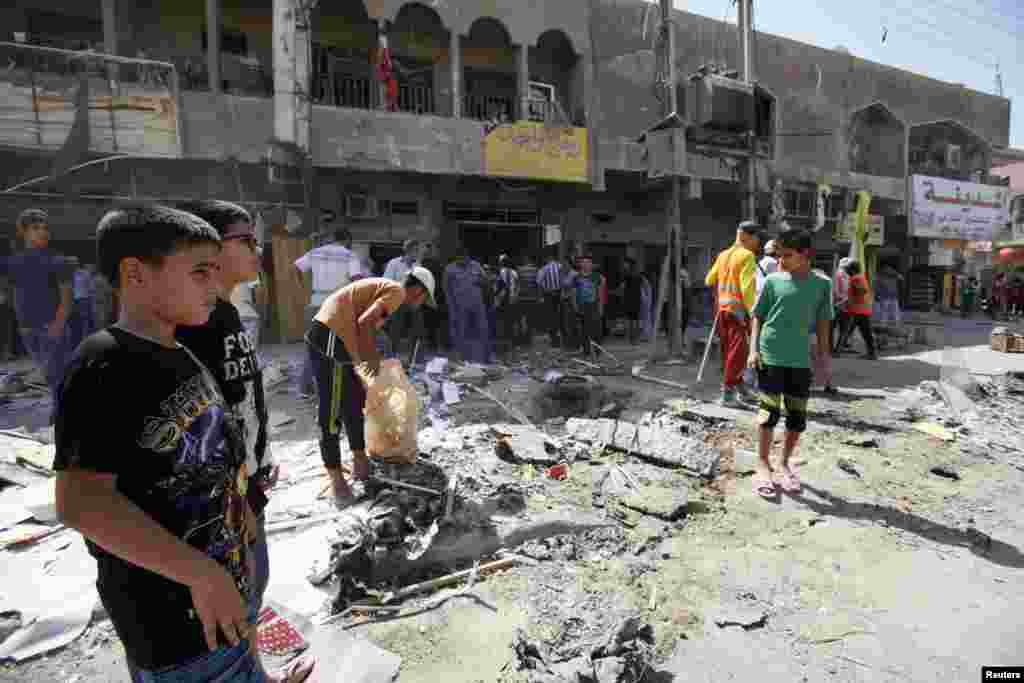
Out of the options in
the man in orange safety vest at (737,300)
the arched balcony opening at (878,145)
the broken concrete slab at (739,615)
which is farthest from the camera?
the arched balcony opening at (878,145)

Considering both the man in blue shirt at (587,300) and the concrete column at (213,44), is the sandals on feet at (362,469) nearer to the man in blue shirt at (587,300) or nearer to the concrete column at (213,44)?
the man in blue shirt at (587,300)

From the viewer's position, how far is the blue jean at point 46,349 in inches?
191

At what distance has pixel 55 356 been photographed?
4.97 meters

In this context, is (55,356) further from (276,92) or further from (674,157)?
(674,157)

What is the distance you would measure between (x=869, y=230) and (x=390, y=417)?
64.8 ft

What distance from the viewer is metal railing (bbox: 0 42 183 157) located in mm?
8016

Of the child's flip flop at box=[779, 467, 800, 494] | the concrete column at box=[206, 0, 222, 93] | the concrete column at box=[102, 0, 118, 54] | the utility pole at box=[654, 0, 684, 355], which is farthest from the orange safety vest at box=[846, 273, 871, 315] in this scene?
the concrete column at box=[102, 0, 118, 54]

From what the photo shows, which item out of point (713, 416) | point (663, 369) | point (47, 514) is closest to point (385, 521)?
point (47, 514)

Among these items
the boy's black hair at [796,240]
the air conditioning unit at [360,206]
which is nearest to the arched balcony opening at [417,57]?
the air conditioning unit at [360,206]

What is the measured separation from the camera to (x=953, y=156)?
65.0 ft

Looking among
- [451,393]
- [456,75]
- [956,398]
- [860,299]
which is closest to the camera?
[956,398]

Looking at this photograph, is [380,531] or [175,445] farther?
[380,531]

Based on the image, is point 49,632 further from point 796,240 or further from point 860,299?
point 860,299

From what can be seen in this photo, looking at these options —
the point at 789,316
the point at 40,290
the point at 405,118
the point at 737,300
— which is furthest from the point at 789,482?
the point at 405,118
